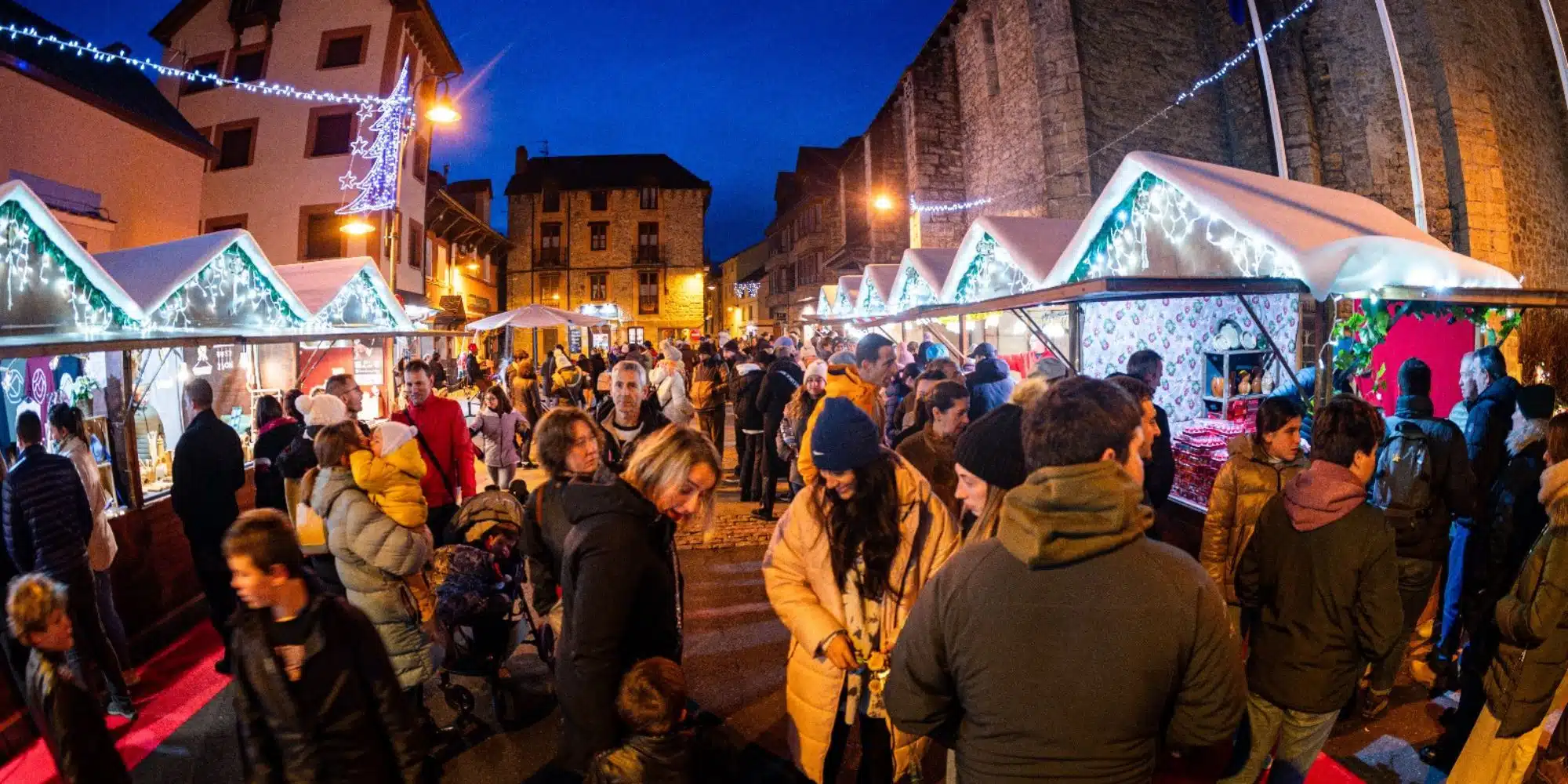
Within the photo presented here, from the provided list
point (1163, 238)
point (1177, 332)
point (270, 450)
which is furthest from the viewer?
point (1177, 332)

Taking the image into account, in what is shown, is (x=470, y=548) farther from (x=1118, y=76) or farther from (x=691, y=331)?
(x=691, y=331)

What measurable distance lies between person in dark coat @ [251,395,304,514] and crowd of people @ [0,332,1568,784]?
2 cm

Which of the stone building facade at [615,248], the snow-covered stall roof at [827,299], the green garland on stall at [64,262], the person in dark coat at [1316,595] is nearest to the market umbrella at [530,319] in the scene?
the snow-covered stall roof at [827,299]

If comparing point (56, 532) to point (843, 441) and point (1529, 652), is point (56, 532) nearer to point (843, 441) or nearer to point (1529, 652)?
point (843, 441)

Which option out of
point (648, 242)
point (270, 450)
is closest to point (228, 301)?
point (270, 450)

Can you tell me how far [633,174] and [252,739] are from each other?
156 ft

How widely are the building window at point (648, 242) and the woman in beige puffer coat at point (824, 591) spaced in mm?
44883

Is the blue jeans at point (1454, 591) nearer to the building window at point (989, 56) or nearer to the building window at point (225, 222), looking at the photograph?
the building window at point (989, 56)

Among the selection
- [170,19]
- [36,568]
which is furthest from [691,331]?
[36,568]

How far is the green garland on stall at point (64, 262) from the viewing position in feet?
16.0

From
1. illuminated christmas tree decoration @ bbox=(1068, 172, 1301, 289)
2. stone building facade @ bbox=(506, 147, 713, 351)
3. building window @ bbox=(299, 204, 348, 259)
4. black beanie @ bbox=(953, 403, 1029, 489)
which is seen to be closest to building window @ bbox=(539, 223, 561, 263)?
stone building facade @ bbox=(506, 147, 713, 351)

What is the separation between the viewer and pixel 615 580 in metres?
2.26

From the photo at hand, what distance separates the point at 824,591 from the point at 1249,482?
80.0 inches

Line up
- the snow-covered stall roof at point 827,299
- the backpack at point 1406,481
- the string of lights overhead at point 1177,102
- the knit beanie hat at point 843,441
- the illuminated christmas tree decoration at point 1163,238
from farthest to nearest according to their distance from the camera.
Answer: the snow-covered stall roof at point 827,299, the string of lights overhead at point 1177,102, the illuminated christmas tree decoration at point 1163,238, the backpack at point 1406,481, the knit beanie hat at point 843,441
